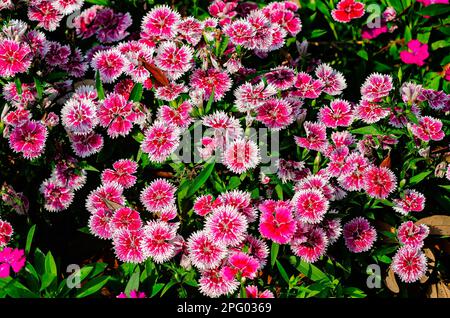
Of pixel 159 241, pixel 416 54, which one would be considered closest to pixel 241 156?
pixel 159 241

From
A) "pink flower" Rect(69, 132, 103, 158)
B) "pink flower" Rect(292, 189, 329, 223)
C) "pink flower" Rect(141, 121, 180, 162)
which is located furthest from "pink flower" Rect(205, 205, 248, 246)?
"pink flower" Rect(69, 132, 103, 158)

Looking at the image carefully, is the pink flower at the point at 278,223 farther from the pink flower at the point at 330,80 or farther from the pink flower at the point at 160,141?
the pink flower at the point at 330,80

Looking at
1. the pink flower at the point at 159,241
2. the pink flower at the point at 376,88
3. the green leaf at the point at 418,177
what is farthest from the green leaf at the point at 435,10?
the pink flower at the point at 159,241

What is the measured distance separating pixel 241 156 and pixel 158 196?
480 millimetres

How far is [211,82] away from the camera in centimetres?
282

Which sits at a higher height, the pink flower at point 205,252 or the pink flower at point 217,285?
the pink flower at point 205,252

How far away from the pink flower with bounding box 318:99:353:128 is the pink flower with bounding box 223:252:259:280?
0.93 m

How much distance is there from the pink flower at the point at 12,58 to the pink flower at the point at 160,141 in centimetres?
75

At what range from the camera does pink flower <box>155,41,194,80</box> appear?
283 centimetres

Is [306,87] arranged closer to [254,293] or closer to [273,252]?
[273,252]

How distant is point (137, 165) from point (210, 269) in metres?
0.74

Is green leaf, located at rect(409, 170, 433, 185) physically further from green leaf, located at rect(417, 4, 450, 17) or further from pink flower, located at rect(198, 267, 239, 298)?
green leaf, located at rect(417, 4, 450, 17)

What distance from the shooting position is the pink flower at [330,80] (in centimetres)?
303

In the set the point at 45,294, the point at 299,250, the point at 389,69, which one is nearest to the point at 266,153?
the point at 299,250
